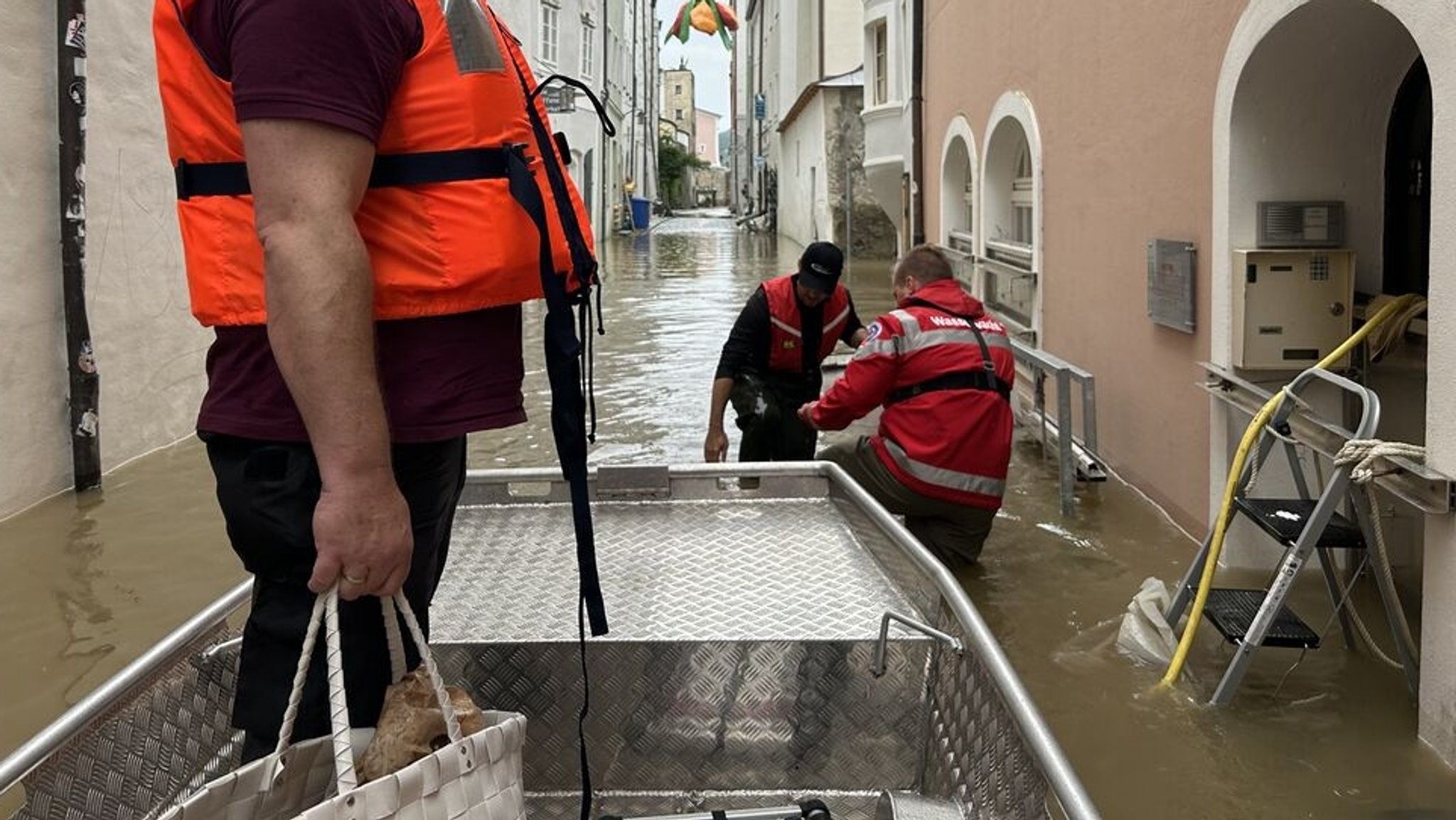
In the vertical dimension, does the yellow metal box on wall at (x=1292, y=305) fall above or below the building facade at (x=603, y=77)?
below

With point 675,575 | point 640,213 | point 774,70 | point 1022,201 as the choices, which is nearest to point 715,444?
point 675,575

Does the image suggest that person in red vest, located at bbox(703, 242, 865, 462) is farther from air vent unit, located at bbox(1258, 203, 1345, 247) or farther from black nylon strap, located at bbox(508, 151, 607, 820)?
black nylon strap, located at bbox(508, 151, 607, 820)

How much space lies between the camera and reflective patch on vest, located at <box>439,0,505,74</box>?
79.9 inches

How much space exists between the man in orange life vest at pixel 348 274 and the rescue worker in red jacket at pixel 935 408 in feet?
10.9

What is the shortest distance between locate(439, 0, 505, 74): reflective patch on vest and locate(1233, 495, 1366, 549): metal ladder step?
308cm

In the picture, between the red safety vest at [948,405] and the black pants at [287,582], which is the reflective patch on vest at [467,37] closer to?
the black pants at [287,582]

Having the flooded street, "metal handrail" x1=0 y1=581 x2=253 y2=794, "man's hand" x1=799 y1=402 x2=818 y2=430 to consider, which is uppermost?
"man's hand" x1=799 y1=402 x2=818 y2=430

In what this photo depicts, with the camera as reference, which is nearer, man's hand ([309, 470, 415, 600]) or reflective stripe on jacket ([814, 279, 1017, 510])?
man's hand ([309, 470, 415, 600])

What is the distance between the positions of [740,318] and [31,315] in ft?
12.6

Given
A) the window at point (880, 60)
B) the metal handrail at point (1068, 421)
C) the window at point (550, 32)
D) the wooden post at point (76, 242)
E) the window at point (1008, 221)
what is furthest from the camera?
the window at point (550, 32)

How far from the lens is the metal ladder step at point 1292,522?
4207mm

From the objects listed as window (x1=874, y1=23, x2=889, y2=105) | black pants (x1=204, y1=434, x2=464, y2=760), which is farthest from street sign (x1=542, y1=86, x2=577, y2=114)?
window (x1=874, y1=23, x2=889, y2=105)

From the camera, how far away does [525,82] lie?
7.54 ft

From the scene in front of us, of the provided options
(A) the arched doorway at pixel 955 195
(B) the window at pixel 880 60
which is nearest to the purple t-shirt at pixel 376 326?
(A) the arched doorway at pixel 955 195
